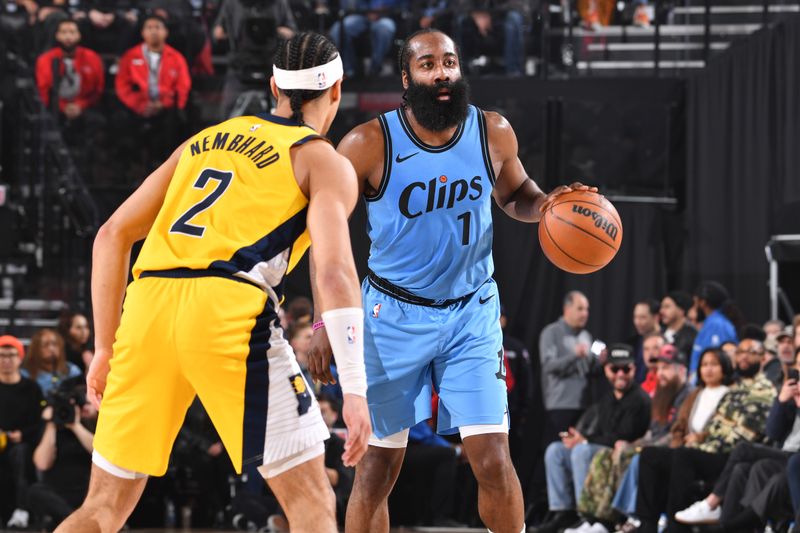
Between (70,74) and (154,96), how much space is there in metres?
0.86

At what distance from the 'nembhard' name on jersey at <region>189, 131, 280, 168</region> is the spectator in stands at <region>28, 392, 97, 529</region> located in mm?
6547

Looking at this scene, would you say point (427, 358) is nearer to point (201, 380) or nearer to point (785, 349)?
point (201, 380)

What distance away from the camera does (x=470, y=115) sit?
556 centimetres

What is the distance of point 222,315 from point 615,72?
10525 mm

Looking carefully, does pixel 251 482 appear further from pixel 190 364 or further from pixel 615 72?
pixel 190 364

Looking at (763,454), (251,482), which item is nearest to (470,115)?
(763,454)

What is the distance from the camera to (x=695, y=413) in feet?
32.3

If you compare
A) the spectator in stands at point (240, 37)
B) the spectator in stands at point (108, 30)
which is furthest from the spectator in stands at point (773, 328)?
the spectator in stands at point (108, 30)

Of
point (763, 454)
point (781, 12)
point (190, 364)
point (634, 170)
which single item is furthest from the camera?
point (634, 170)

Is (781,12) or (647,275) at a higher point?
(781,12)

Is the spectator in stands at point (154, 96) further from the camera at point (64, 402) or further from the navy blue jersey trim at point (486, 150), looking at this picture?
the navy blue jersey trim at point (486, 150)

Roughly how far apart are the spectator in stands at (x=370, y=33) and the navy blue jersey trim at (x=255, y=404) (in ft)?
31.8

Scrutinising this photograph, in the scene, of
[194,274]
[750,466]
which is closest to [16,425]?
[750,466]

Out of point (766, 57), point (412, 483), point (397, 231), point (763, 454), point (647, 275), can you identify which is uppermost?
point (766, 57)
